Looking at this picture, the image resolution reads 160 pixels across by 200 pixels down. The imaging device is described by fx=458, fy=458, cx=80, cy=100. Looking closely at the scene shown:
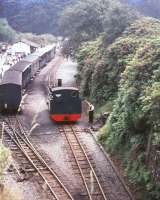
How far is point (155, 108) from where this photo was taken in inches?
701

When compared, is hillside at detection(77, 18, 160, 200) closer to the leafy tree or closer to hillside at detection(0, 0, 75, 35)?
the leafy tree

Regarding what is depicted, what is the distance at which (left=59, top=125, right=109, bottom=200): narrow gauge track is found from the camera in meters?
18.5

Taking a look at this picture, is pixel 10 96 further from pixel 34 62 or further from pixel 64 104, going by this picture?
pixel 34 62

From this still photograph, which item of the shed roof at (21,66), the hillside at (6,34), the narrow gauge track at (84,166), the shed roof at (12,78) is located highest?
the hillside at (6,34)

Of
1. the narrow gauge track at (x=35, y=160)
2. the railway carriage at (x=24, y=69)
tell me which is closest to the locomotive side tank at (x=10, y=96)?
the narrow gauge track at (x=35, y=160)

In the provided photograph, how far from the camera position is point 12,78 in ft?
113

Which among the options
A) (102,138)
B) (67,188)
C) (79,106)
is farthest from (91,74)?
(67,188)

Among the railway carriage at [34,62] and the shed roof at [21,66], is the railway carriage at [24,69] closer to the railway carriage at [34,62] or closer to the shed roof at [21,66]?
the shed roof at [21,66]

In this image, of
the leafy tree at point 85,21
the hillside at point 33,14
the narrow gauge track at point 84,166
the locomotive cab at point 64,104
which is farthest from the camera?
the hillside at point 33,14

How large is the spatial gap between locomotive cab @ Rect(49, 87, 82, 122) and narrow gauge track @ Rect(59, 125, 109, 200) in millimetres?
959

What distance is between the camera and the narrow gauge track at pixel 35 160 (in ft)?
60.8

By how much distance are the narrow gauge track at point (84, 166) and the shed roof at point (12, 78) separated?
646 centimetres

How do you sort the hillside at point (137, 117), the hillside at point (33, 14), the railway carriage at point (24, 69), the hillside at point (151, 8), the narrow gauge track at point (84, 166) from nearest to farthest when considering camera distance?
the hillside at point (137, 117)
the narrow gauge track at point (84, 166)
the railway carriage at point (24, 69)
the hillside at point (151, 8)
the hillside at point (33, 14)

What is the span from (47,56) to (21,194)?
50.8 meters
